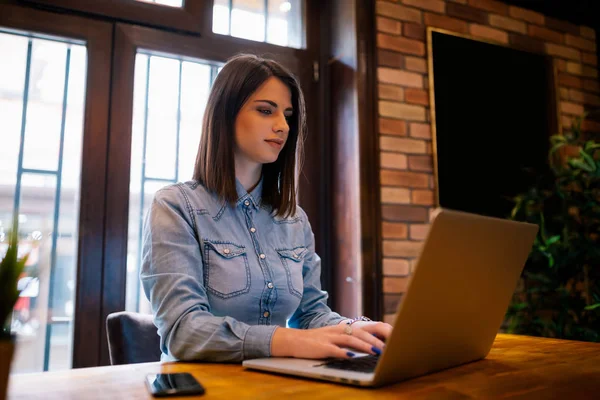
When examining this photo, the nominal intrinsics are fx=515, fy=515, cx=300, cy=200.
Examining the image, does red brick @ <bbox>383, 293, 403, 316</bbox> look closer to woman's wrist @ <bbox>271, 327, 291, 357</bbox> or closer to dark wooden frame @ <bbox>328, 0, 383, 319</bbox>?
dark wooden frame @ <bbox>328, 0, 383, 319</bbox>

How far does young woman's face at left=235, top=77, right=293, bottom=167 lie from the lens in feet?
4.57

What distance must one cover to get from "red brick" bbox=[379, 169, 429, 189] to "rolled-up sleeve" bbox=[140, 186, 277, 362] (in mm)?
1334

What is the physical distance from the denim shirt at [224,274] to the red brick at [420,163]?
1.10 m

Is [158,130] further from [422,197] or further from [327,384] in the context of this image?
[327,384]

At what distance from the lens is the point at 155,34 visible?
2.22 m

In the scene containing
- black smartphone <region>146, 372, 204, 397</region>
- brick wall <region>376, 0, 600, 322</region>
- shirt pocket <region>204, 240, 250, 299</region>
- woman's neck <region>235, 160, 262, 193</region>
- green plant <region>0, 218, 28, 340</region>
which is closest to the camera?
green plant <region>0, 218, 28, 340</region>

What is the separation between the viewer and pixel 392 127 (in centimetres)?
244

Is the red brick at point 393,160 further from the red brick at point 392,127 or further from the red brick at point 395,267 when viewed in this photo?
the red brick at point 395,267

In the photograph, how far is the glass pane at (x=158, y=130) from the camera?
2154 mm

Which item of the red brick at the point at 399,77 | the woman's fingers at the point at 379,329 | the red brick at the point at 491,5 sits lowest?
the woman's fingers at the point at 379,329

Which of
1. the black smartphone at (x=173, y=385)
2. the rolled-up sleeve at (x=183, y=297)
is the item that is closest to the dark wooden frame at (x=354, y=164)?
the rolled-up sleeve at (x=183, y=297)

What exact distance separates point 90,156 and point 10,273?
170 centimetres

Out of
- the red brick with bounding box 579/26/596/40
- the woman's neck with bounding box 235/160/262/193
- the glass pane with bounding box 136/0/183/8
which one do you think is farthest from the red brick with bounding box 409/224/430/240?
the red brick with bounding box 579/26/596/40

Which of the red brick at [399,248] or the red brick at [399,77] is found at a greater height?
the red brick at [399,77]
